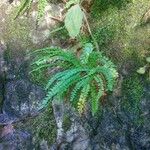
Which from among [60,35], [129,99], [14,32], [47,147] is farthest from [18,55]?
[129,99]

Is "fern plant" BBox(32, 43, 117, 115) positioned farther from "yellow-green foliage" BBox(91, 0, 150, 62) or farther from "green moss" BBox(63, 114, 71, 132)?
"yellow-green foliage" BBox(91, 0, 150, 62)

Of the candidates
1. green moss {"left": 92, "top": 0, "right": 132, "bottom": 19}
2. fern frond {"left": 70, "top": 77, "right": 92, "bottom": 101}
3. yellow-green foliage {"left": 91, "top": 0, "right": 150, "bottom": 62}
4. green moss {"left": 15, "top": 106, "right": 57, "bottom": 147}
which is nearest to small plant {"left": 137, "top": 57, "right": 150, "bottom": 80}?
yellow-green foliage {"left": 91, "top": 0, "right": 150, "bottom": 62}

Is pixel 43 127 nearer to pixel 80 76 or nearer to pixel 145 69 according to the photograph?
pixel 80 76

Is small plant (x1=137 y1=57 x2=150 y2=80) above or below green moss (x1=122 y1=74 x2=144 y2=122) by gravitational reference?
above

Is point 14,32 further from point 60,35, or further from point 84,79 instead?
point 84,79

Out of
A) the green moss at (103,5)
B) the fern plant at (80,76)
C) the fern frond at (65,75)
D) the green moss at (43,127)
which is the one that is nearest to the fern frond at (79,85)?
the fern plant at (80,76)

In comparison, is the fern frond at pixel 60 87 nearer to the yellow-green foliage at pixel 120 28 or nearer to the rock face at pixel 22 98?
the rock face at pixel 22 98
